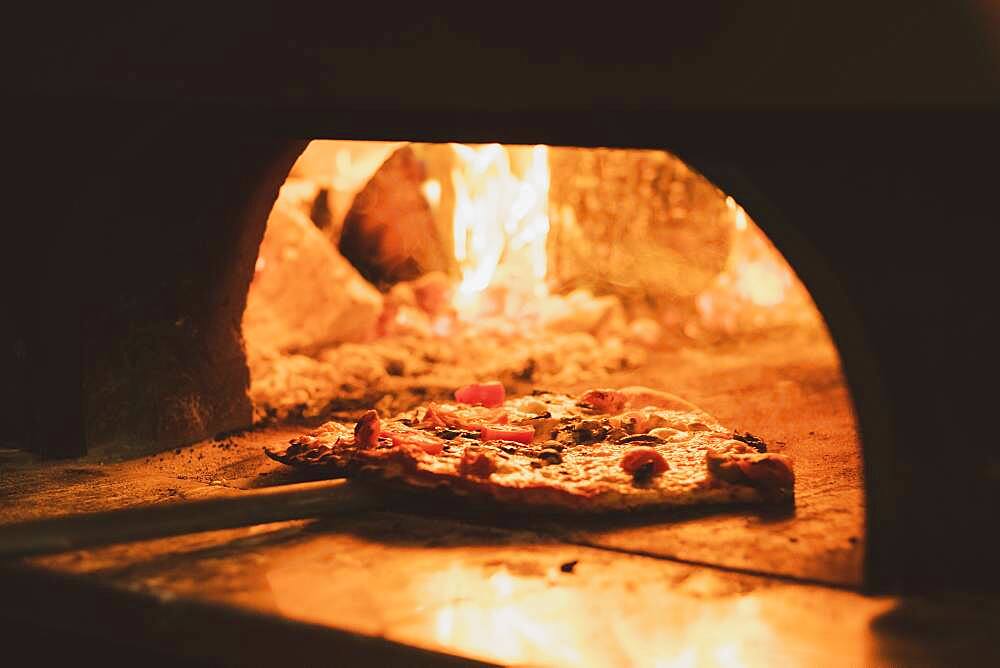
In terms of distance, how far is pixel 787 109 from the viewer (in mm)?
2213

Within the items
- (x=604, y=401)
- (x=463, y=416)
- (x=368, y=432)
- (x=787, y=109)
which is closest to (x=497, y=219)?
(x=604, y=401)

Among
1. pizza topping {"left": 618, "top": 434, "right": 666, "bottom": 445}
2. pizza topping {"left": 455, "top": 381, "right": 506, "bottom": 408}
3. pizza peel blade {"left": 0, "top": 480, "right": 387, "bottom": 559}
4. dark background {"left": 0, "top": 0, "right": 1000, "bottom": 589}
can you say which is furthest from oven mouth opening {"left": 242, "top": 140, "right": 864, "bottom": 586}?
dark background {"left": 0, "top": 0, "right": 1000, "bottom": 589}

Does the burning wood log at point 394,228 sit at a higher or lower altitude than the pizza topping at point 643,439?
higher

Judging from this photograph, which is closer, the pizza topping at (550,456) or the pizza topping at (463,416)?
the pizza topping at (550,456)

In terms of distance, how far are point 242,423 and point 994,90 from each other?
267cm

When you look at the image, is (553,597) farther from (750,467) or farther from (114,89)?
(114,89)

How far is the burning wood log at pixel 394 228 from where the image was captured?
18.5ft

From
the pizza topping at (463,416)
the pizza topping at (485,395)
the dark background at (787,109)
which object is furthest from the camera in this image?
the pizza topping at (485,395)

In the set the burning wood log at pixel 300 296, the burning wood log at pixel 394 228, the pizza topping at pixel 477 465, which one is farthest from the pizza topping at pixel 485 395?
the burning wood log at pixel 394 228

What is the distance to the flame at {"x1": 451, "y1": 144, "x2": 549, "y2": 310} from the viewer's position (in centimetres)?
571

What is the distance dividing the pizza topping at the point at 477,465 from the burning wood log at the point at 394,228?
288 centimetres

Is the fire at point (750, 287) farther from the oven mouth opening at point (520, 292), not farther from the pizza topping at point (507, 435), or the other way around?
the pizza topping at point (507, 435)

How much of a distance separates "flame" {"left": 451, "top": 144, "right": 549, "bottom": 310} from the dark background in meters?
2.99

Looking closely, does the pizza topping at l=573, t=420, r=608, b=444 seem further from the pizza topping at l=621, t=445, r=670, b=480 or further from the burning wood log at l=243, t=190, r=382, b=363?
the burning wood log at l=243, t=190, r=382, b=363
